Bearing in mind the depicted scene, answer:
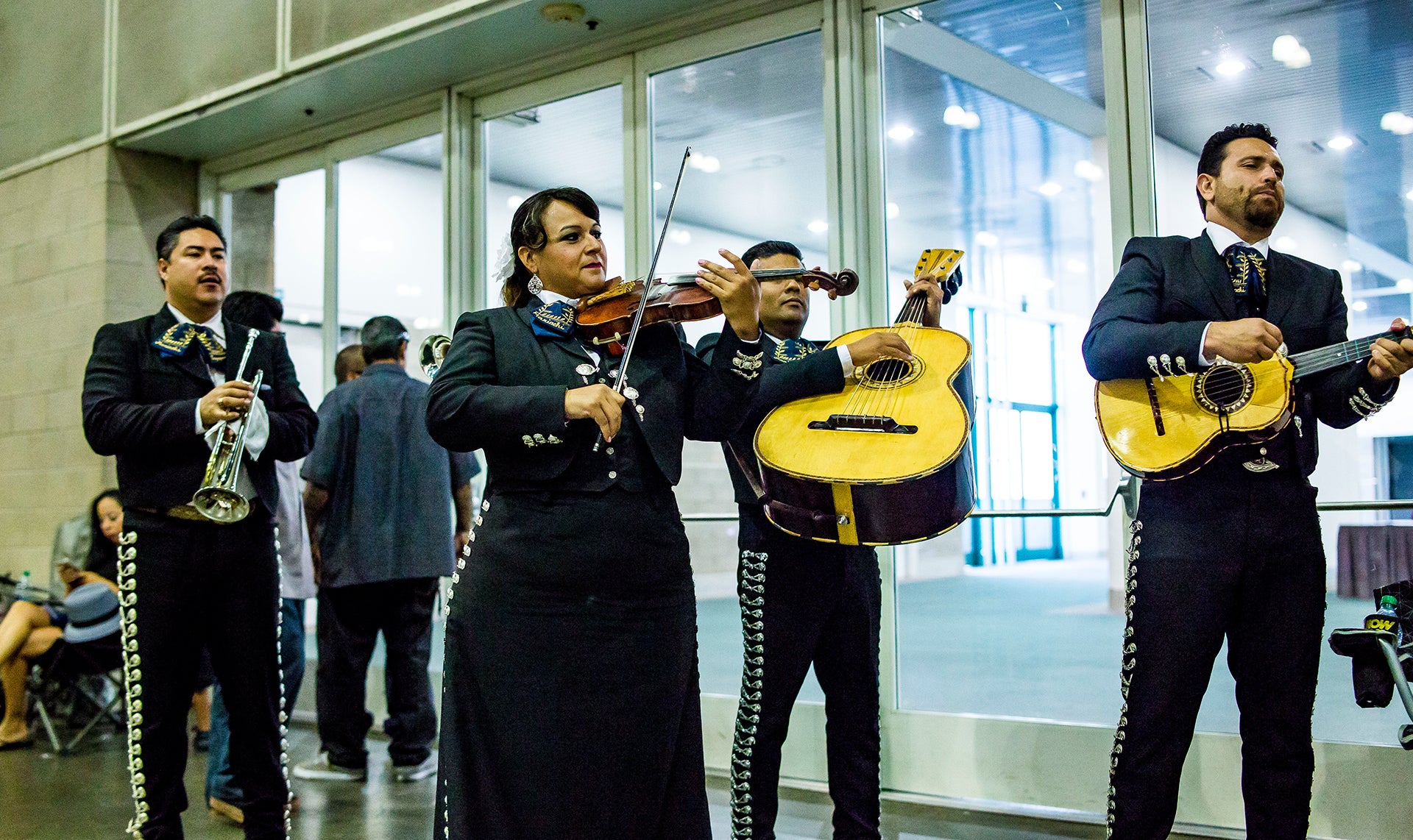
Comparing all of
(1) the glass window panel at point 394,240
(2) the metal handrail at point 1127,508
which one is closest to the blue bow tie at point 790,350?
(2) the metal handrail at point 1127,508

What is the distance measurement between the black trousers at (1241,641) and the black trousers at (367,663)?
2955 mm

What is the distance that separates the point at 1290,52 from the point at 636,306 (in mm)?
2644

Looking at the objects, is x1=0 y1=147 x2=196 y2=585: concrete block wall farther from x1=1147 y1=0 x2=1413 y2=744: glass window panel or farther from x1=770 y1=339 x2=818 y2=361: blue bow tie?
x1=1147 y1=0 x2=1413 y2=744: glass window panel

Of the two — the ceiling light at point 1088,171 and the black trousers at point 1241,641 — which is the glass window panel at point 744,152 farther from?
the black trousers at point 1241,641

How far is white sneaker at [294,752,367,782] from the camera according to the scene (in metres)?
4.68

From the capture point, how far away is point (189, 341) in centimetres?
330

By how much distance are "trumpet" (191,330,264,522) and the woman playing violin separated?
3.04 ft

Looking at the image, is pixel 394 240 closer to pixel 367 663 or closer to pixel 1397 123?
pixel 367 663

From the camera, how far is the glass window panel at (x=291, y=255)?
6.46 metres

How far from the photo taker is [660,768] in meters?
2.30

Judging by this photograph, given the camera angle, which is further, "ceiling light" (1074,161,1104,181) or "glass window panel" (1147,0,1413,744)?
"ceiling light" (1074,161,1104,181)

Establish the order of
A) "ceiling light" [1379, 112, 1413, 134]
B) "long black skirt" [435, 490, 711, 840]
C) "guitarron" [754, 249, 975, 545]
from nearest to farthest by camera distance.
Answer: "long black skirt" [435, 490, 711, 840]
"guitarron" [754, 249, 975, 545]
"ceiling light" [1379, 112, 1413, 134]

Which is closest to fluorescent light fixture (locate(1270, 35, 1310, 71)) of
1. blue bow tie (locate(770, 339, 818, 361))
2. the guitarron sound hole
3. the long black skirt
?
the guitarron sound hole

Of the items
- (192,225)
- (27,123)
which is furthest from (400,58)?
(27,123)
